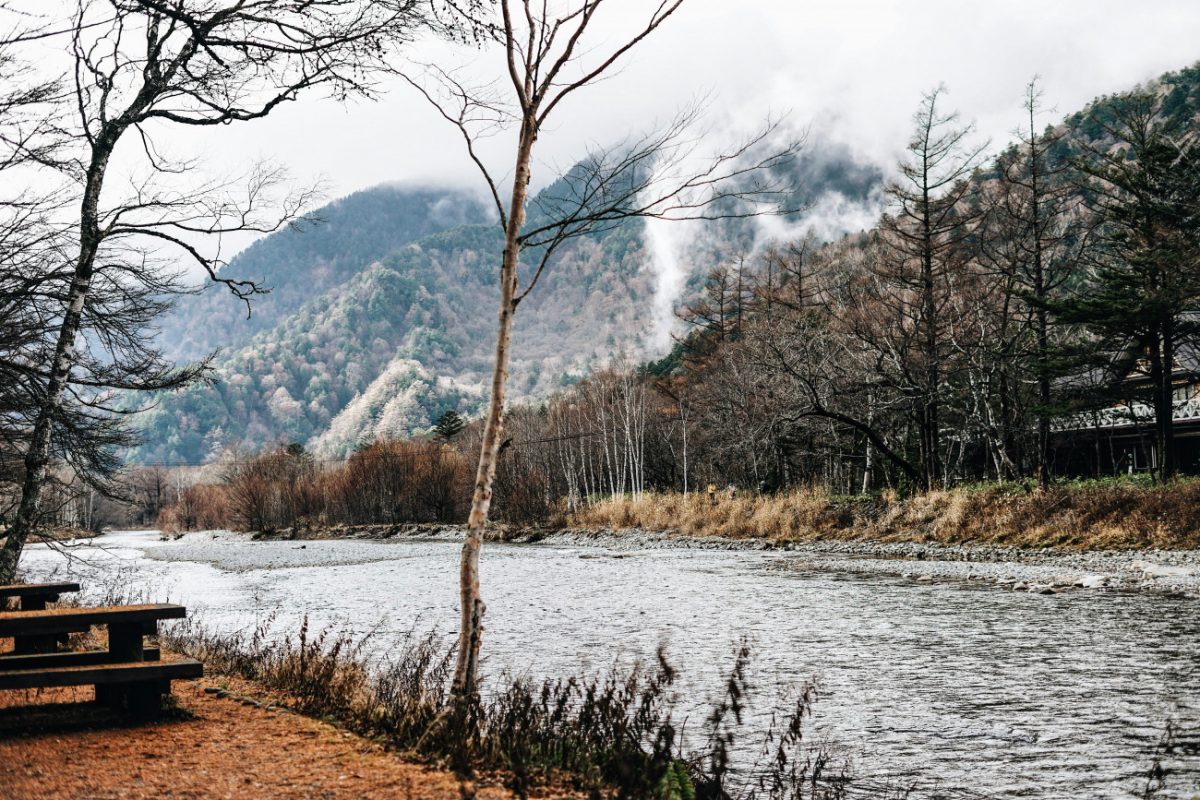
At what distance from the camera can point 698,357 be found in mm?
59219

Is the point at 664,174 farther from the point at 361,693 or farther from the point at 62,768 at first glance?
the point at 62,768

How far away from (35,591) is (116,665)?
3.56 m

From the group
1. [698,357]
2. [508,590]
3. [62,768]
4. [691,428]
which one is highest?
[698,357]

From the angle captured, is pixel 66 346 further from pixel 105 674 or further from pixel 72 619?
pixel 105 674

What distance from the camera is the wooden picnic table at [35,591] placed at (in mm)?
8521

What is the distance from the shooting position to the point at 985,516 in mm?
26641

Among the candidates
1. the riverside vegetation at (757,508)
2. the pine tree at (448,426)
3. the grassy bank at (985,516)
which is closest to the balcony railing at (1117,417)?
the riverside vegetation at (757,508)

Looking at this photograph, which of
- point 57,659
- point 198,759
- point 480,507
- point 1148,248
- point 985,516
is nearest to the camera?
point 198,759

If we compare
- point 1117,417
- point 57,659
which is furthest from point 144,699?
point 1117,417

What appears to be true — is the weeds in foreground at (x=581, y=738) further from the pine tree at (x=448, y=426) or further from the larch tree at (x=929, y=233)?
the pine tree at (x=448, y=426)

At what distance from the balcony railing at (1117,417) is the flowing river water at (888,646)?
1683 cm

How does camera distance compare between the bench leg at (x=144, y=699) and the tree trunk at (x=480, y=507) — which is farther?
the bench leg at (x=144, y=699)

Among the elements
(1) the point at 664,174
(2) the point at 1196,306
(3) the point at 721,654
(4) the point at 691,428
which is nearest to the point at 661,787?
(1) the point at 664,174

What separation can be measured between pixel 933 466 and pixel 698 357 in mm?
29139
